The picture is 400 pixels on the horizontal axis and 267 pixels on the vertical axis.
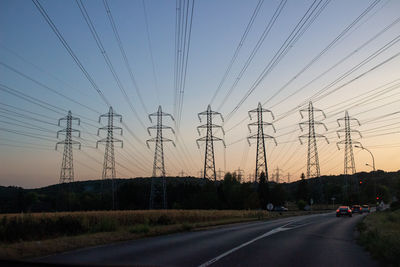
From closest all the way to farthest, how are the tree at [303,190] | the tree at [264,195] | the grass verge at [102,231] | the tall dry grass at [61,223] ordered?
the grass verge at [102,231]
the tall dry grass at [61,223]
the tree at [264,195]
the tree at [303,190]

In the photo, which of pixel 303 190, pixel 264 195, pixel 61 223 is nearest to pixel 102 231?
pixel 61 223

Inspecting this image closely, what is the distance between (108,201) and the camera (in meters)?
99.6

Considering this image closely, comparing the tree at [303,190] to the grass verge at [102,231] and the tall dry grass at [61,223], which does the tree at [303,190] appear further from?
the tall dry grass at [61,223]

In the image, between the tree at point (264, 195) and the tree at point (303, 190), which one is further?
the tree at point (303, 190)

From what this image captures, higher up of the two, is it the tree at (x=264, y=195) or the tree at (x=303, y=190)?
the tree at (x=303, y=190)

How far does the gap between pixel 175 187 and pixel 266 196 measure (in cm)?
2989

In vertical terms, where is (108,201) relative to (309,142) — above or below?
below

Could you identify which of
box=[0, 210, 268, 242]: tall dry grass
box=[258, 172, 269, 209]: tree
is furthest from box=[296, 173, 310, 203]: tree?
box=[0, 210, 268, 242]: tall dry grass

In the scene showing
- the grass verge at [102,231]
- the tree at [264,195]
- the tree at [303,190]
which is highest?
the tree at [303,190]

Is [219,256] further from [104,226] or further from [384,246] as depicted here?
[104,226]

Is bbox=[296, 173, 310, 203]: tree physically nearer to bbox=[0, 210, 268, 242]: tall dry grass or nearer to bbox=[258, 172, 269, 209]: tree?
bbox=[258, 172, 269, 209]: tree

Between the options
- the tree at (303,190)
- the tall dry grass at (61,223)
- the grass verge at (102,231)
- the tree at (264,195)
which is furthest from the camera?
the tree at (303,190)

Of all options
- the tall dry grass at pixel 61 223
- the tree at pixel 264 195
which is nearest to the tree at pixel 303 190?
the tree at pixel 264 195

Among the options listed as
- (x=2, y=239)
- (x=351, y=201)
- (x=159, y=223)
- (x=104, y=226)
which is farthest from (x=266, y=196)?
(x=2, y=239)
